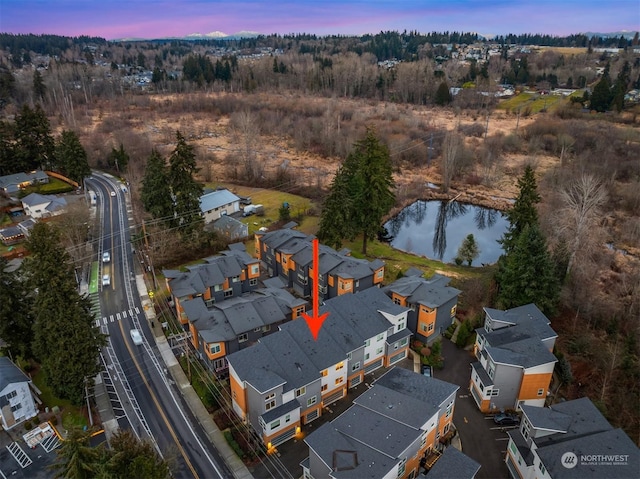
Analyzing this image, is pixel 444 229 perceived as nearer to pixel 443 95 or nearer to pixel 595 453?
pixel 595 453

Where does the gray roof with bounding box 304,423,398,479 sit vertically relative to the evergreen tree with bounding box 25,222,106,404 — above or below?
below

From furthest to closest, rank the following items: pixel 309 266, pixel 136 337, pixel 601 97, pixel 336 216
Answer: pixel 601 97 < pixel 336 216 < pixel 309 266 < pixel 136 337

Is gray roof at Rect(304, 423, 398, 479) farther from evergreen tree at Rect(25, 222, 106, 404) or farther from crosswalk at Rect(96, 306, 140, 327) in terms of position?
crosswalk at Rect(96, 306, 140, 327)

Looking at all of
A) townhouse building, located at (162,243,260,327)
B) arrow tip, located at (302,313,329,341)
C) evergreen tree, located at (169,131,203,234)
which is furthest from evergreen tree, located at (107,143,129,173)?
arrow tip, located at (302,313,329,341)

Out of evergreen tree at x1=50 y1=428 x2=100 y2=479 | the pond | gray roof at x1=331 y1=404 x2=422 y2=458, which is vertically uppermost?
evergreen tree at x1=50 y1=428 x2=100 y2=479

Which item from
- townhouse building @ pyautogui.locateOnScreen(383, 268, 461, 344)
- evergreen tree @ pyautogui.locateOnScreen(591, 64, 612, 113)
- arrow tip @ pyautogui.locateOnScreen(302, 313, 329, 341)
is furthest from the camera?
evergreen tree @ pyautogui.locateOnScreen(591, 64, 612, 113)

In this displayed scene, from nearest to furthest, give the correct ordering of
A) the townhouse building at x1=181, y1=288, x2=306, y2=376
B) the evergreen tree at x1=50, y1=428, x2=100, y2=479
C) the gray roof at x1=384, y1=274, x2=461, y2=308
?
the evergreen tree at x1=50, y1=428, x2=100, y2=479
the townhouse building at x1=181, y1=288, x2=306, y2=376
the gray roof at x1=384, y1=274, x2=461, y2=308

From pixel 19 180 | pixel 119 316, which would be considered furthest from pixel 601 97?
pixel 19 180
